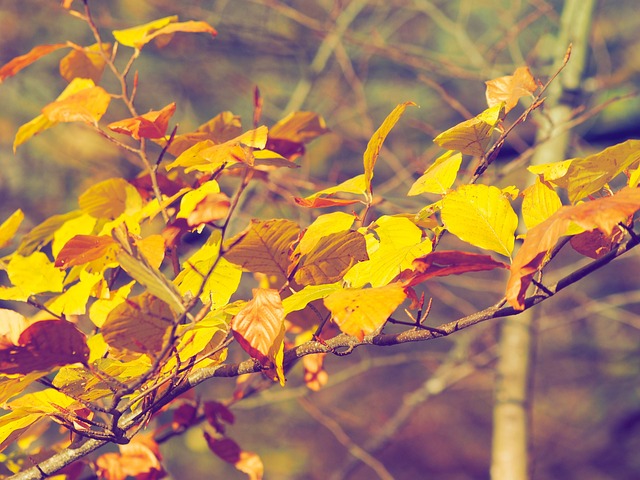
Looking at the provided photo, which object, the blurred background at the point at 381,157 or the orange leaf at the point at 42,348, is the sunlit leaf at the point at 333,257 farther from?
the blurred background at the point at 381,157

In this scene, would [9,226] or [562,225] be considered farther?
[9,226]

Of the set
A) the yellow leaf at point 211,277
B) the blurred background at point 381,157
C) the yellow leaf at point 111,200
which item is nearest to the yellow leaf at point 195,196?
the yellow leaf at point 211,277

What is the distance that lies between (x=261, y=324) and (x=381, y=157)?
78.9 inches

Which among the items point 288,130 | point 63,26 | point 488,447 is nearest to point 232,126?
point 288,130

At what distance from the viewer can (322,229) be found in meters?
0.40

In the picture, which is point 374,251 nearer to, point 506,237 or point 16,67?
point 506,237

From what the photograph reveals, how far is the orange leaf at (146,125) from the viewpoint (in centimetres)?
44

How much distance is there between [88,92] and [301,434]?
341cm

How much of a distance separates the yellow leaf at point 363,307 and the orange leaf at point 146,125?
0.70 feet

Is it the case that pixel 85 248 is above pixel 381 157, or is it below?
below

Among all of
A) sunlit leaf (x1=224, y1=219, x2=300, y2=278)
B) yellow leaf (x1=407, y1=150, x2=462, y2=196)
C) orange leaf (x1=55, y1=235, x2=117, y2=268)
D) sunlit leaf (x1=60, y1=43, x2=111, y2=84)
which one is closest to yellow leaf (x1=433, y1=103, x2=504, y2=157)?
yellow leaf (x1=407, y1=150, x2=462, y2=196)

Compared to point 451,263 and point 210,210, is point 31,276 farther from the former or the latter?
point 451,263

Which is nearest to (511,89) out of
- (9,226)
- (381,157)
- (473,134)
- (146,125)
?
(473,134)

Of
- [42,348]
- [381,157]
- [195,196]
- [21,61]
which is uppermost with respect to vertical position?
[381,157]
